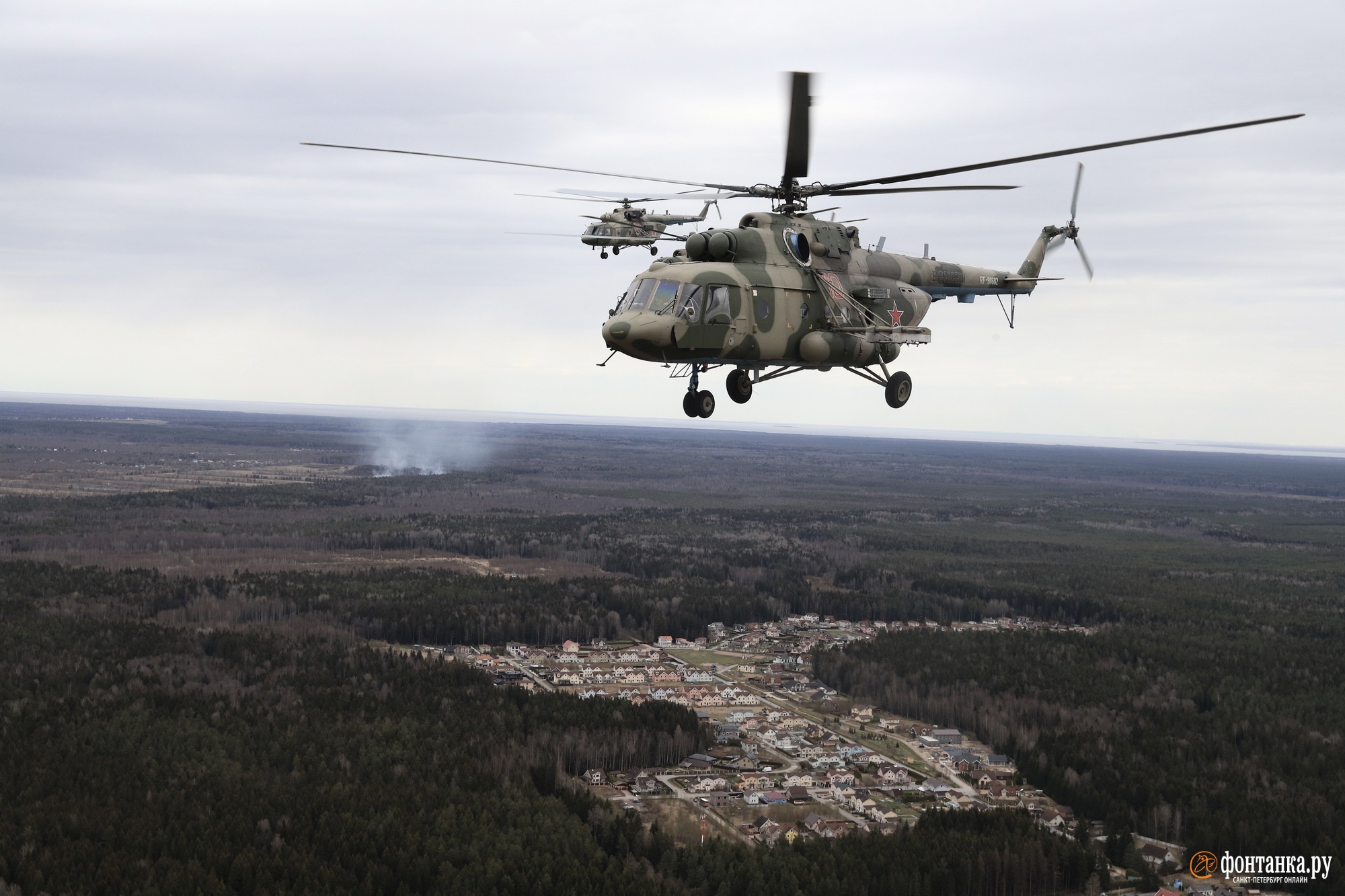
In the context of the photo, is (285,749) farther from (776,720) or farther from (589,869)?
(776,720)

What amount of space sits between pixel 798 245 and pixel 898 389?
6173 millimetres

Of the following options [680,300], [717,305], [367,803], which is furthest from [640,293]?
[367,803]

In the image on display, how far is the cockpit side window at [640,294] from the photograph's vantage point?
40906 millimetres

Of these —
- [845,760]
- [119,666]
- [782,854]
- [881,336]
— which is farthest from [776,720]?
[881,336]

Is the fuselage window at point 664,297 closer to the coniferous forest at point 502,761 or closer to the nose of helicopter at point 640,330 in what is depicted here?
the nose of helicopter at point 640,330

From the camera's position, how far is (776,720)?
491 ft

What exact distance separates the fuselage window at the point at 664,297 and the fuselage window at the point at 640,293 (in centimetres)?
17

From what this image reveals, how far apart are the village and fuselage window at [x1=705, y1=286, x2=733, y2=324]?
74.0m

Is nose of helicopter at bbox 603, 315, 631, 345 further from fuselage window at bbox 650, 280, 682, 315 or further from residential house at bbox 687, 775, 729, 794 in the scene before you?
residential house at bbox 687, 775, 729, 794

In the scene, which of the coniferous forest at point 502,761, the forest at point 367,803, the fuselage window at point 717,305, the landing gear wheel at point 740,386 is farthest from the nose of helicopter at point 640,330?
the forest at point 367,803

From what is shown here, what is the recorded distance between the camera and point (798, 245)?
44844 mm

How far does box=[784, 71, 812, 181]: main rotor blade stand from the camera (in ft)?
114

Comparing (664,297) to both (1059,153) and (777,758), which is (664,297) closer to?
(1059,153)
